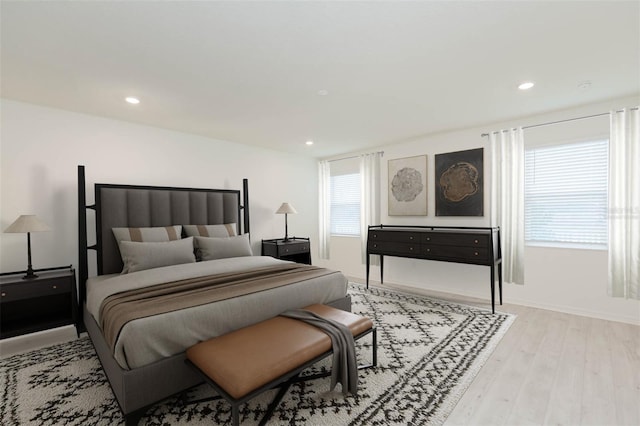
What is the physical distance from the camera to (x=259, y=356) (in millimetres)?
1602

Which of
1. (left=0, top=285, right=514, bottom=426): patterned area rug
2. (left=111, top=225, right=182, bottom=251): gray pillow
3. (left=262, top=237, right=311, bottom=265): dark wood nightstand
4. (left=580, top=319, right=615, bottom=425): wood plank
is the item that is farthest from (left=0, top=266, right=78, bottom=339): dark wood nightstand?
(left=580, top=319, right=615, bottom=425): wood plank

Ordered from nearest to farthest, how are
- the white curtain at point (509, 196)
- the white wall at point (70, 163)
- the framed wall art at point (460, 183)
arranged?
the white wall at point (70, 163), the white curtain at point (509, 196), the framed wall art at point (460, 183)

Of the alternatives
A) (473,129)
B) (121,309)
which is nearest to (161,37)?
(121,309)

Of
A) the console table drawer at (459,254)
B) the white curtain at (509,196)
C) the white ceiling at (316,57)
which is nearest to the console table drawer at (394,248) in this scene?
the console table drawer at (459,254)

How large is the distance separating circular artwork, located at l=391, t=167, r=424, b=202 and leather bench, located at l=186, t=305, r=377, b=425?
2981 millimetres

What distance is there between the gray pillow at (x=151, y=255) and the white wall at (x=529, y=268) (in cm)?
320

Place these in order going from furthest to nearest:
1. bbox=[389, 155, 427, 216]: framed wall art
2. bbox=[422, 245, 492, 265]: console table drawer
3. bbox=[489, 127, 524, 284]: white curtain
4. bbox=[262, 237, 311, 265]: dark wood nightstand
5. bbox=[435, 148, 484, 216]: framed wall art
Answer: bbox=[262, 237, 311, 265]: dark wood nightstand < bbox=[389, 155, 427, 216]: framed wall art < bbox=[435, 148, 484, 216]: framed wall art < bbox=[489, 127, 524, 284]: white curtain < bbox=[422, 245, 492, 265]: console table drawer

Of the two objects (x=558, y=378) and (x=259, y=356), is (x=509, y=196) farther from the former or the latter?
(x=259, y=356)

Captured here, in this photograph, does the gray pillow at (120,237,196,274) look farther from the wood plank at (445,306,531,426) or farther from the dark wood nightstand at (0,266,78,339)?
the wood plank at (445,306,531,426)

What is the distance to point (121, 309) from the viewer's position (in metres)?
1.88

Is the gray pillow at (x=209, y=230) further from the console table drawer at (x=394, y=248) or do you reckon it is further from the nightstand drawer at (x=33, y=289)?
the console table drawer at (x=394, y=248)

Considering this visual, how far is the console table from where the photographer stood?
3490mm

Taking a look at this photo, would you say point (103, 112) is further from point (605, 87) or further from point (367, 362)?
point (605, 87)

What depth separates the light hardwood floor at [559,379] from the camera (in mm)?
1707
